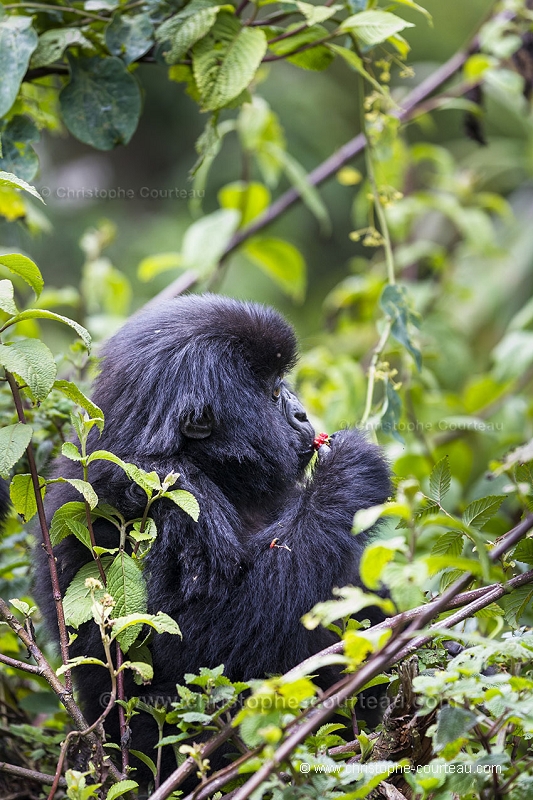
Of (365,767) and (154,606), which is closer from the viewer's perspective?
(365,767)

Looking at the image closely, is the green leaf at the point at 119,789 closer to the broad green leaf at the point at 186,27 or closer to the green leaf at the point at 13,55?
the green leaf at the point at 13,55

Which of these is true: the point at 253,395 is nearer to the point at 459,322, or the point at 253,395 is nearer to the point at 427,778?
the point at 427,778

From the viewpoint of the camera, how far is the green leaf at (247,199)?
3945 millimetres

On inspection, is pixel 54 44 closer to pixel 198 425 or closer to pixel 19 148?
pixel 19 148

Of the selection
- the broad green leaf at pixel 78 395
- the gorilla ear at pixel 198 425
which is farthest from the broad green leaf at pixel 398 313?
the broad green leaf at pixel 78 395

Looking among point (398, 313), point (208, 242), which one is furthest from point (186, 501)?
point (208, 242)

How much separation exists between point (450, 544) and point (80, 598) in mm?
745

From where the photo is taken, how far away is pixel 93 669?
6.92 ft

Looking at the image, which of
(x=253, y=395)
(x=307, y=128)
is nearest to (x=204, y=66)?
(x=253, y=395)

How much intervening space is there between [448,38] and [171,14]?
6.57m

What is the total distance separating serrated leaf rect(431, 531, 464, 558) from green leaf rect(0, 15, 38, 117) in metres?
1.56

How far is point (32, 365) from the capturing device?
1629 mm

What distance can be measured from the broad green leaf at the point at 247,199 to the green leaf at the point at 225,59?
1.60 m

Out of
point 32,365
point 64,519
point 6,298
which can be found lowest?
point 64,519
